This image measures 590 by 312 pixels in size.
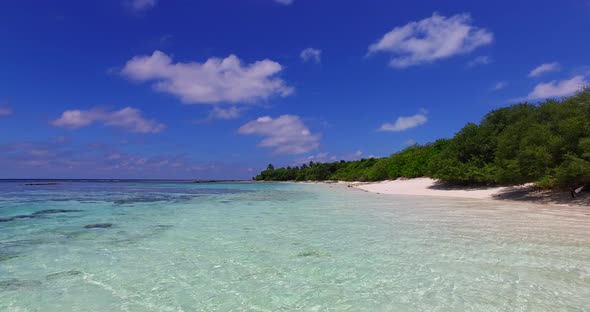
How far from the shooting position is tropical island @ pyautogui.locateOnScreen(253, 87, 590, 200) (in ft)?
59.8

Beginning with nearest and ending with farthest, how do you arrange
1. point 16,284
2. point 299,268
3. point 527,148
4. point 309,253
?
1. point 16,284
2. point 299,268
3. point 309,253
4. point 527,148

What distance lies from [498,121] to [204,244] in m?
32.6

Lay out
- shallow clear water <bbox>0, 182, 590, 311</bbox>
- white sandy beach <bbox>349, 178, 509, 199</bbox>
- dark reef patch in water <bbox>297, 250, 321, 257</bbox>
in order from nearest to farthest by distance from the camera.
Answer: shallow clear water <bbox>0, 182, 590, 311</bbox> → dark reef patch in water <bbox>297, 250, 321, 257</bbox> → white sandy beach <bbox>349, 178, 509, 199</bbox>

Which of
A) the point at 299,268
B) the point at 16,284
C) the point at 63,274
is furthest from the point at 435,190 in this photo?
the point at 16,284

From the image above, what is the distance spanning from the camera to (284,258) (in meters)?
7.20

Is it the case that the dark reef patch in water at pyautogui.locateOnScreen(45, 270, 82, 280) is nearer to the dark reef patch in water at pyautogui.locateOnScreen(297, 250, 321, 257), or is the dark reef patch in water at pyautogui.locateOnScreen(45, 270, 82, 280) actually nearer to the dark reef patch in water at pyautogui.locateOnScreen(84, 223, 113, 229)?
the dark reef patch in water at pyautogui.locateOnScreen(297, 250, 321, 257)

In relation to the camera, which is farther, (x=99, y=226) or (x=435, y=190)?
(x=435, y=190)

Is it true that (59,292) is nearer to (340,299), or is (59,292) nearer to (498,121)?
(340,299)

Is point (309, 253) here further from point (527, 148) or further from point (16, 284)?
point (527, 148)

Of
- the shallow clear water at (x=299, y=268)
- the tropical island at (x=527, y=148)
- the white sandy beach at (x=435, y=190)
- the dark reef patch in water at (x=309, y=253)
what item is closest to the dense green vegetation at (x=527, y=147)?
the tropical island at (x=527, y=148)

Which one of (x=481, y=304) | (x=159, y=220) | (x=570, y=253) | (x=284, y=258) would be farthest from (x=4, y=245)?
(x=570, y=253)

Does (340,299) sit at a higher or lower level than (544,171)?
lower

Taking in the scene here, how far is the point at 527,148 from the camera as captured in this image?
20.7 meters

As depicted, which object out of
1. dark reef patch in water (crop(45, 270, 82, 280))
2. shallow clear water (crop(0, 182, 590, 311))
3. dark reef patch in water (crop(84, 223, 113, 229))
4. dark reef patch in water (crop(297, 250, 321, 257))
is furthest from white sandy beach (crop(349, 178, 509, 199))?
dark reef patch in water (crop(45, 270, 82, 280))
